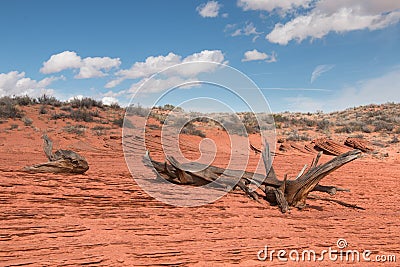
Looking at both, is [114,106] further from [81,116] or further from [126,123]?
[126,123]

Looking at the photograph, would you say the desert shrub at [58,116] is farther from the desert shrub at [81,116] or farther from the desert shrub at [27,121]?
the desert shrub at [27,121]

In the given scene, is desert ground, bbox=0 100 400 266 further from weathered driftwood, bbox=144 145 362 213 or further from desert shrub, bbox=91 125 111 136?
desert shrub, bbox=91 125 111 136

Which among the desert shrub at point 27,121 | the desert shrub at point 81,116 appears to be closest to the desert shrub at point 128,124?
the desert shrub at point 81,116

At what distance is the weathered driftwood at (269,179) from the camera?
5775 millimetres

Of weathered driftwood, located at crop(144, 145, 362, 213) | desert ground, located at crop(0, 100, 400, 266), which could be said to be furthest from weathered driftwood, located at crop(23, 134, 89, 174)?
weathered driftwood, located at crop(144, 145, 362, 213)

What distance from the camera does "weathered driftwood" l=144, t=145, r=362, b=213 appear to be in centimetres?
578

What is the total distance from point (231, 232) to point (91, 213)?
1910mm

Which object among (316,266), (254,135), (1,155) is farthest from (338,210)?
(254,135)

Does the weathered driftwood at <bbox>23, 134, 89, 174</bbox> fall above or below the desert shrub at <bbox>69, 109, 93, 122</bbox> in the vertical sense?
below

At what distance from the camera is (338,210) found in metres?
5.88

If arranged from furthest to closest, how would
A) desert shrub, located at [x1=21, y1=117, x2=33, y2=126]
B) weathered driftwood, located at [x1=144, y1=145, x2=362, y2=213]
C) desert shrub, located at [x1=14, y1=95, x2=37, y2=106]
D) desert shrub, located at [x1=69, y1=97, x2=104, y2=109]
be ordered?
desert shrub, located at [x1=69, y1=97, x2=104, y2=109] < desert shrub, located at [x1=14, y1=95, x2=37, y2=106] < desert shrub, located at [x1=21, y1=117, x2=33, y2=126] < weathered driftwood, located at [x1=144, y1=145, x2=362, y2=213]

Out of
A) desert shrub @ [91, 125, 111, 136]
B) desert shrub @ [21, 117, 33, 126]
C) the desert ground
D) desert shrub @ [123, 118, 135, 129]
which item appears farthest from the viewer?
desert shrub @ [123, 118, 135, 129]

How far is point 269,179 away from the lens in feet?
21.0

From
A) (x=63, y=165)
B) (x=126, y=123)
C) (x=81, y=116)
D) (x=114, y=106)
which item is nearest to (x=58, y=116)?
(x=81, y=116)
